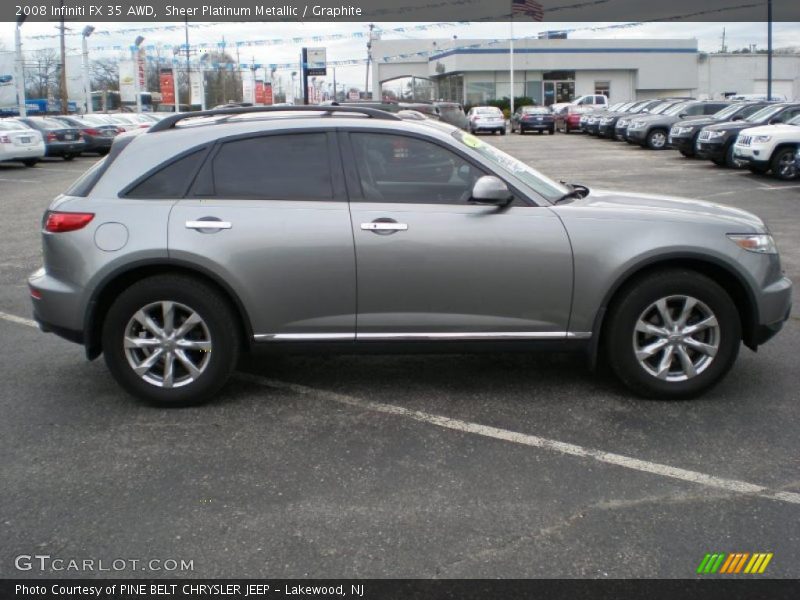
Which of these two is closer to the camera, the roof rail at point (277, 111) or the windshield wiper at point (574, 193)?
→ the windshield wiper at point (574, 193)

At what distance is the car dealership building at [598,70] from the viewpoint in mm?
67750

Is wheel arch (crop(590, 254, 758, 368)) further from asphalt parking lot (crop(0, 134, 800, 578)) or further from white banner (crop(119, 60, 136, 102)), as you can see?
white banner (crop(119, 60, 136, 102))

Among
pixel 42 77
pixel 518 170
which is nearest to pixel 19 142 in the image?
pixel 518 170

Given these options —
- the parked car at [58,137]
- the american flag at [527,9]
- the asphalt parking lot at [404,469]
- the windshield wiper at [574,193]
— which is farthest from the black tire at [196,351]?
the american flag at [527,9]

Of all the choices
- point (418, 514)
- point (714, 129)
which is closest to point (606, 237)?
point (418, 514)

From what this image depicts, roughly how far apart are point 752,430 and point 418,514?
208cm

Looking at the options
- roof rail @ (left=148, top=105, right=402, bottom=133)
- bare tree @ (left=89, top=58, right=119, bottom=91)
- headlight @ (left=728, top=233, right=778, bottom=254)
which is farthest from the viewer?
bare tree @ (left=89, top=58, right=119, bottom=91)

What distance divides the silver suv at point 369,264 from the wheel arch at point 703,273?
13mm

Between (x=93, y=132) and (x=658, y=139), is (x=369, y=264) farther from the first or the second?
(x=93, y=132)

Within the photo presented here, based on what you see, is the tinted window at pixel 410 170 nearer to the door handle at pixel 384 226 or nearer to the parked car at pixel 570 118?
the door handle at pixel 384 226

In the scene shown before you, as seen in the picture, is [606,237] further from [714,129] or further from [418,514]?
[714,129]

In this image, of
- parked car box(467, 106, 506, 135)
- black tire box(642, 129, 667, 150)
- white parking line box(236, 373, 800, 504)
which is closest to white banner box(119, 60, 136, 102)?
parked car box(467, 106, 506, 135)

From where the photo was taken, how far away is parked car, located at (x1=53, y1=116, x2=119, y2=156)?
3061cm

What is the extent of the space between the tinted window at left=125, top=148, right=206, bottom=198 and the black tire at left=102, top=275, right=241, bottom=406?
0.51 meters
